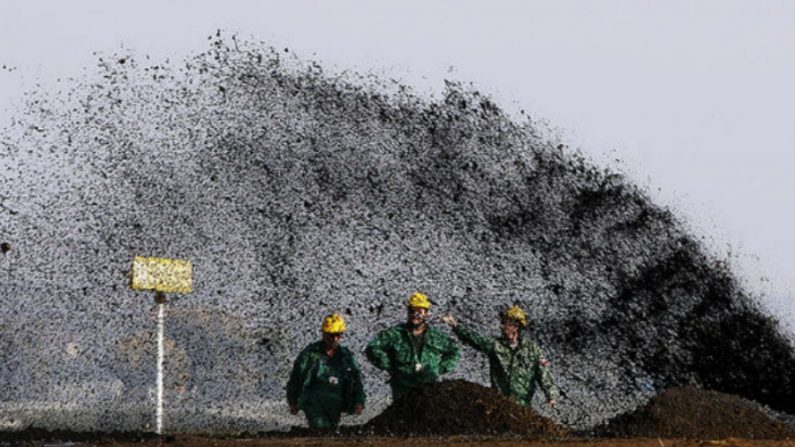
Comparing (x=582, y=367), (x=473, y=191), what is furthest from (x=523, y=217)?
(x=582, y=367)

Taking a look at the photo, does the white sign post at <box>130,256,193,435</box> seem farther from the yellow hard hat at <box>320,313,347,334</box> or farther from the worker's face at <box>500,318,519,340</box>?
A: the worker's face at <box>500,318,519,340</box>

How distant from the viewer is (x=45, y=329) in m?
26.1

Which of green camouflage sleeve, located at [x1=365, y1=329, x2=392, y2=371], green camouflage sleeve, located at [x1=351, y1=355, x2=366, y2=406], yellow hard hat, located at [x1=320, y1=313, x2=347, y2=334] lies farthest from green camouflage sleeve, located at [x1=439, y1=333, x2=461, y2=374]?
yellow hard hat, located at [x1=320, y1=313, x2=347, y2=334]

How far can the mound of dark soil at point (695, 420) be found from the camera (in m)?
15.3

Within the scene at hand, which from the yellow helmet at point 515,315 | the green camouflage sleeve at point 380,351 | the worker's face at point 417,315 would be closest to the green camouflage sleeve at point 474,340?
the yellow helmet at point 515,315

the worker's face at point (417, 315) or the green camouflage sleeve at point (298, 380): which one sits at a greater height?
the worker's face at point (417, 315)

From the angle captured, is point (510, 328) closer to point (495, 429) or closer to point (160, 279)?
point (495, 429)

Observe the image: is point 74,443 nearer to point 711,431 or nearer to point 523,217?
point 711,431

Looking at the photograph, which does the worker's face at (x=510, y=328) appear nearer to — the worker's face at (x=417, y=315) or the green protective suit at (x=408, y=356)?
the green protective suit at (x=408, y=356)

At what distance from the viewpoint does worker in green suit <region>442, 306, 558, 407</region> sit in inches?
678

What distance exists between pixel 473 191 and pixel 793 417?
514 centimetres

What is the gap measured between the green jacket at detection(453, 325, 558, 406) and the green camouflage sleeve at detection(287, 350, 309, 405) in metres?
1.74

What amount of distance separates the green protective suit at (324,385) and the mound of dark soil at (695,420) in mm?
2735

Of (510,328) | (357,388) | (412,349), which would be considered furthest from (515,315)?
(357,388)
